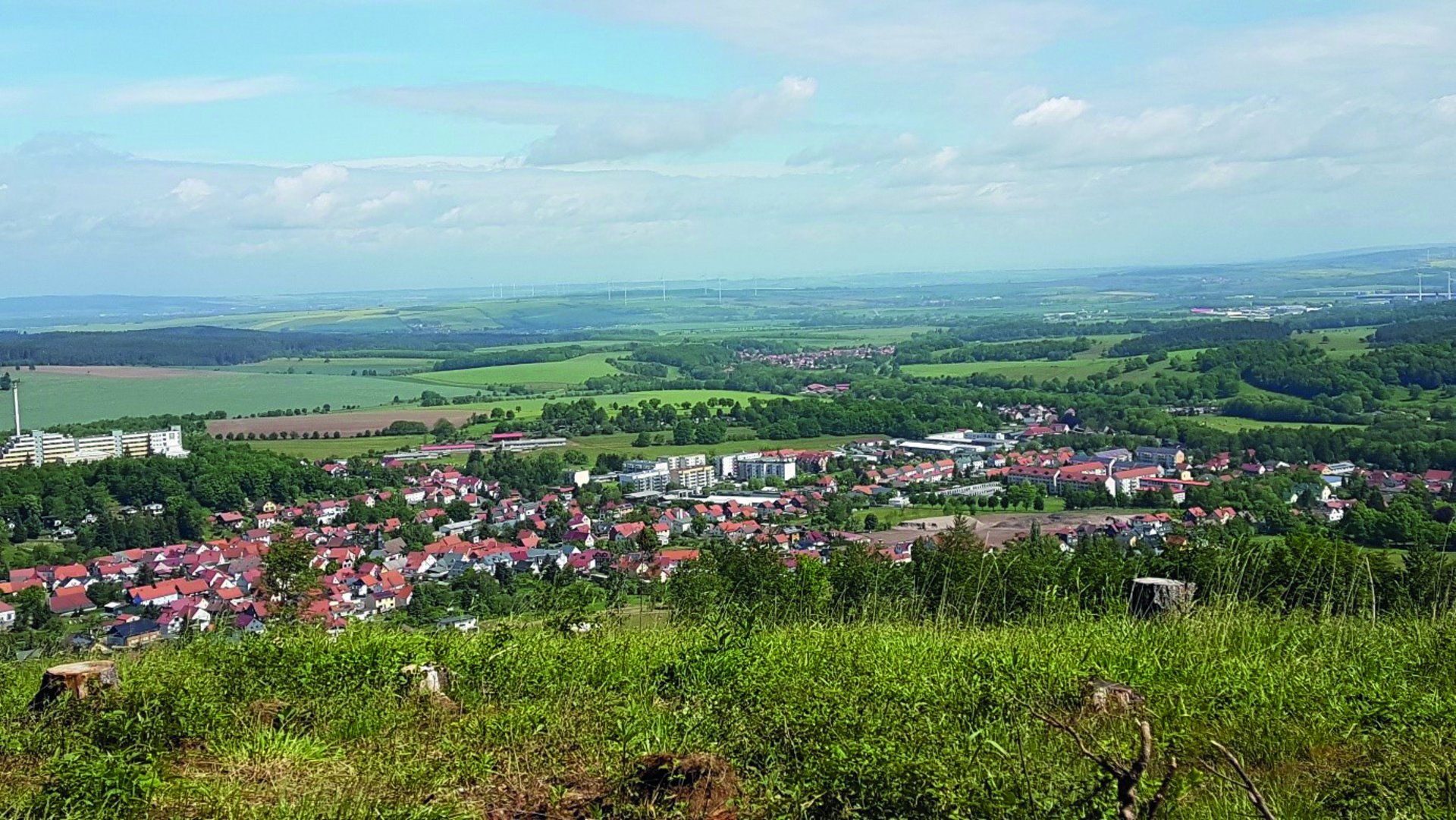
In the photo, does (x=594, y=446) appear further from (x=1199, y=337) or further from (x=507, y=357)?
(x=1199, y=337)

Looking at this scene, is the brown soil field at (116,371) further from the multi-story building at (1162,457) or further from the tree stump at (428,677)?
the tree stump at (428,677)

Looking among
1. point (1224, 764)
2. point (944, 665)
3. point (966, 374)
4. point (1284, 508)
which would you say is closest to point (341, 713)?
point (944, 665)

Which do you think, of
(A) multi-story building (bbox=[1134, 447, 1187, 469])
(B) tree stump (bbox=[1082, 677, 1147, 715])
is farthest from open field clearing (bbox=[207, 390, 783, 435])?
(B) tree stump (bbox=[1082, 677, 1147, 715])

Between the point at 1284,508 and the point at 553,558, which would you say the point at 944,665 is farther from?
the point at 1284,508

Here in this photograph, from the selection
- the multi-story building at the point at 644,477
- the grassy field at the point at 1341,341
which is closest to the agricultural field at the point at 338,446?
the multi-story building at the point at 644,477

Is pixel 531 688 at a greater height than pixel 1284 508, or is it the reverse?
pixel 531 688

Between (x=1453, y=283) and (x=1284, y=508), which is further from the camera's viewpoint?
(x=1453, y=283)
